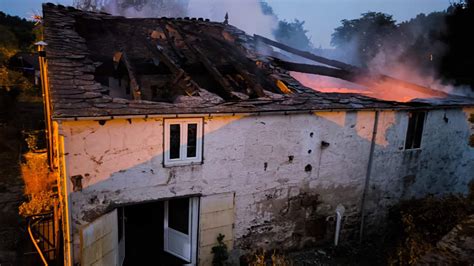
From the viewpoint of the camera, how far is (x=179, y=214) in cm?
918

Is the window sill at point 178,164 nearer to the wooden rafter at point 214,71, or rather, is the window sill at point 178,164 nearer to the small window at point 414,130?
the wooden rafter at point 214,71

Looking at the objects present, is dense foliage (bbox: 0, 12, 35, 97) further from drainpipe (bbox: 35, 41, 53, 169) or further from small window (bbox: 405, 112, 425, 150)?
small window (bbox: 405, 112, 425, 150)

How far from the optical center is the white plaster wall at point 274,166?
24.1 ft

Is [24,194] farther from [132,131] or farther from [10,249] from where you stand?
[132,131]

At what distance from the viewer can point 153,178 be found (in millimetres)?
7895

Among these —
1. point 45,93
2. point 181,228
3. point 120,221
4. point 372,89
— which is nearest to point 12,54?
point 45,93

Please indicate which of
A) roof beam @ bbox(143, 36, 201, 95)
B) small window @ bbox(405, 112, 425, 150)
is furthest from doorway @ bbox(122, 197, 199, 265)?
small window @ bbox(405, 112, 425, 150)

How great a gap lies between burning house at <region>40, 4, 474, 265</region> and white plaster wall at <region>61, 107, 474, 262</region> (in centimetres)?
3

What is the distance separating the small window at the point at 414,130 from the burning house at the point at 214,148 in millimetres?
37

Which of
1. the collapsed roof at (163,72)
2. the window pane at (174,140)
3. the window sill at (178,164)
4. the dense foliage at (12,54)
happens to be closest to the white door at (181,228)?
the window sill at (178,164)

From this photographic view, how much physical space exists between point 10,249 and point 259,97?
832 centimetres

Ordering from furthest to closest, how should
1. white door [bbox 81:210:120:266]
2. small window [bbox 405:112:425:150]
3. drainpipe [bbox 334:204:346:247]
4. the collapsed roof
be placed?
small window [bbox 405:112:425:150] < drainpipe [bbox 334:204:346:247] < the collapsed roof < white door [bbox 81:210:120:266]

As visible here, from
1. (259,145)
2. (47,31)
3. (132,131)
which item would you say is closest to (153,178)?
(132,131)

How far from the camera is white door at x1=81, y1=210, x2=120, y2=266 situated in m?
7.06
